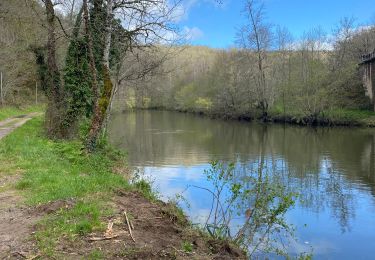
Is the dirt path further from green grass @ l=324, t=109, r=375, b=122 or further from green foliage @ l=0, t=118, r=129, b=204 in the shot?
green grass @ l=324, t=109, r=375, b=122

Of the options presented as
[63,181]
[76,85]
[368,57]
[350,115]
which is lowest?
[63,181]

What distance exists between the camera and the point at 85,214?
23.5 ft

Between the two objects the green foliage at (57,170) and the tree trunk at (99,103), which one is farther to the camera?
the tree trunk at (99,103)

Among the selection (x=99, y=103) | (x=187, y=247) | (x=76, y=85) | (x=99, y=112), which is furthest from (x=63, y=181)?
(x=76, y=85)

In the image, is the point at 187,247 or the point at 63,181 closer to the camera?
the point at 187,247

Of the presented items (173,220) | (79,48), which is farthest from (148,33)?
(173,220)

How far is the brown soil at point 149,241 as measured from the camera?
5.71 m

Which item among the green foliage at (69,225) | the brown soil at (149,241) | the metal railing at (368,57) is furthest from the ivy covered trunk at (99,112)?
the metal railing at (368,57)

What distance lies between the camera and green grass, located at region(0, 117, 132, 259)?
6.45 metres

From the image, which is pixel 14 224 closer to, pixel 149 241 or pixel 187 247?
pixel 149 241

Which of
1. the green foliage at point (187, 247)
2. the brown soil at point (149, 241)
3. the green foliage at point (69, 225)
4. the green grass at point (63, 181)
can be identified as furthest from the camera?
the green grass at point (63, 181)

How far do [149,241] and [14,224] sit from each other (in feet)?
7.44

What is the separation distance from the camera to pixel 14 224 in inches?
264

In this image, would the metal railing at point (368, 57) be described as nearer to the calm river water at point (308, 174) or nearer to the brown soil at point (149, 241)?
the calm river water at point (308, 174)
